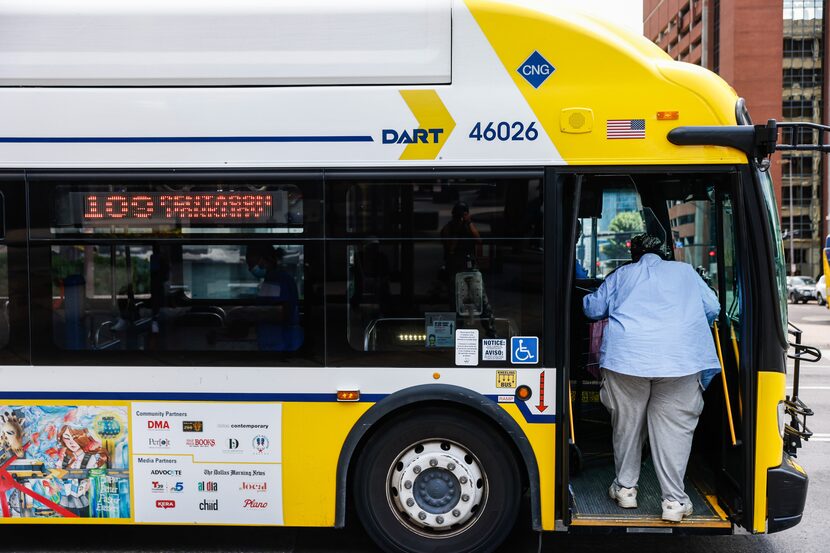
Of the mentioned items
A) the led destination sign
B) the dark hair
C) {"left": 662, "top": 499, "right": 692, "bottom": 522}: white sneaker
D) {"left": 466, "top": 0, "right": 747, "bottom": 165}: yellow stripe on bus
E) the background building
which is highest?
the background building

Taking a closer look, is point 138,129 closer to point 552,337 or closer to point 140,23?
point 140,23

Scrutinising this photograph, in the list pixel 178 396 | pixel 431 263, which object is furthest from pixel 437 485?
pixel 178 396

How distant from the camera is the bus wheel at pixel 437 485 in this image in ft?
14.1

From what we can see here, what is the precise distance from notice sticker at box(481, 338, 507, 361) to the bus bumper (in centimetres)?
162

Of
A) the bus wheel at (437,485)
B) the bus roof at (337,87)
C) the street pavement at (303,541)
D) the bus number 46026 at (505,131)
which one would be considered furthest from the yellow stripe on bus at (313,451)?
the bus number 46026 at (505,131)

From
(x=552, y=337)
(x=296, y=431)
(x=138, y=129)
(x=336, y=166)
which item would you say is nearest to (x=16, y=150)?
(x=138, y=129)

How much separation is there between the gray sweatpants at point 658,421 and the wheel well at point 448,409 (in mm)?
634

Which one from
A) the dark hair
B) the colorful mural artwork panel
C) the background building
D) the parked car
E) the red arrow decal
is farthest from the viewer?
the background building

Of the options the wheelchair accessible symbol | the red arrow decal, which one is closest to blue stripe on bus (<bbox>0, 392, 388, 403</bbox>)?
the wheelchair accessible symbol

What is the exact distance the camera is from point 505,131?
4227mm

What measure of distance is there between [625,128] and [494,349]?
1.44m

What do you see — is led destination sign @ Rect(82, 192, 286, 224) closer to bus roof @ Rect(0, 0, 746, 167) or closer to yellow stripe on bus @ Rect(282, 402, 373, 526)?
bus roof @ Rect(0, 0, 746, 167)

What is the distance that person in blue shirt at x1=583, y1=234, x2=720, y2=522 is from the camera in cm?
430

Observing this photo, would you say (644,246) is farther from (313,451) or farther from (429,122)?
(313,451)
